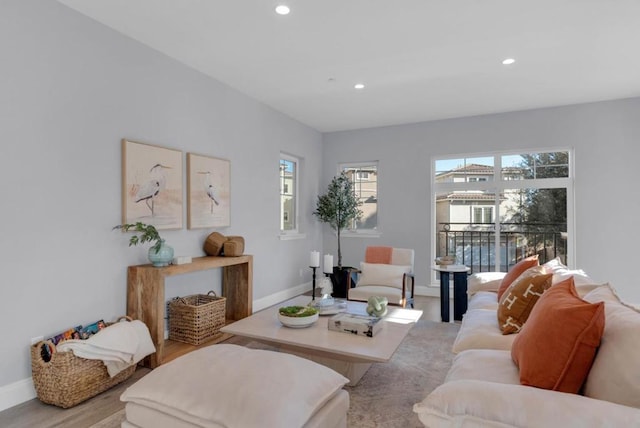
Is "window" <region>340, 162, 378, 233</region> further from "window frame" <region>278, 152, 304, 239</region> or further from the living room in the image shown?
"window frame" <region>278, 152, 304, 239</region>

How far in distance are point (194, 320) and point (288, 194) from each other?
106 inches

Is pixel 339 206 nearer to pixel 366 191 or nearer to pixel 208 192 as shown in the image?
pixel 366 191

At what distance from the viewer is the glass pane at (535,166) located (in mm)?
4949

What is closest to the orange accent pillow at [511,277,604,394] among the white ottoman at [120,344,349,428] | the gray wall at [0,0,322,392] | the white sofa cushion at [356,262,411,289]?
the white ottoman at [120,344,349,428]

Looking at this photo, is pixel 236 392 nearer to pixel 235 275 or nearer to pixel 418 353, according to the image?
pixel 418 353

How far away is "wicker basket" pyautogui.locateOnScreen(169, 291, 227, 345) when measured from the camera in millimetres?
3209

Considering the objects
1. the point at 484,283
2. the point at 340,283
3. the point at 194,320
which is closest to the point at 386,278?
the point at 484,283

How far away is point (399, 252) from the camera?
4.51 metres

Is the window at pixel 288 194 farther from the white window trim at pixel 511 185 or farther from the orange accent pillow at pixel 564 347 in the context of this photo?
the orange accent pillow at pixel 564 347

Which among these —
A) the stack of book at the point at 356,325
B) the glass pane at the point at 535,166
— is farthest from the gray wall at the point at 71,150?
the glass pane at the point at 535,166

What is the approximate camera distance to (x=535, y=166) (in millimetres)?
5078

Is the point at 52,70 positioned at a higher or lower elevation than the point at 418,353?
higher

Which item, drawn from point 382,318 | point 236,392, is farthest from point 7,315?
point 382,318

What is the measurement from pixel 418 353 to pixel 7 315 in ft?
9.89
